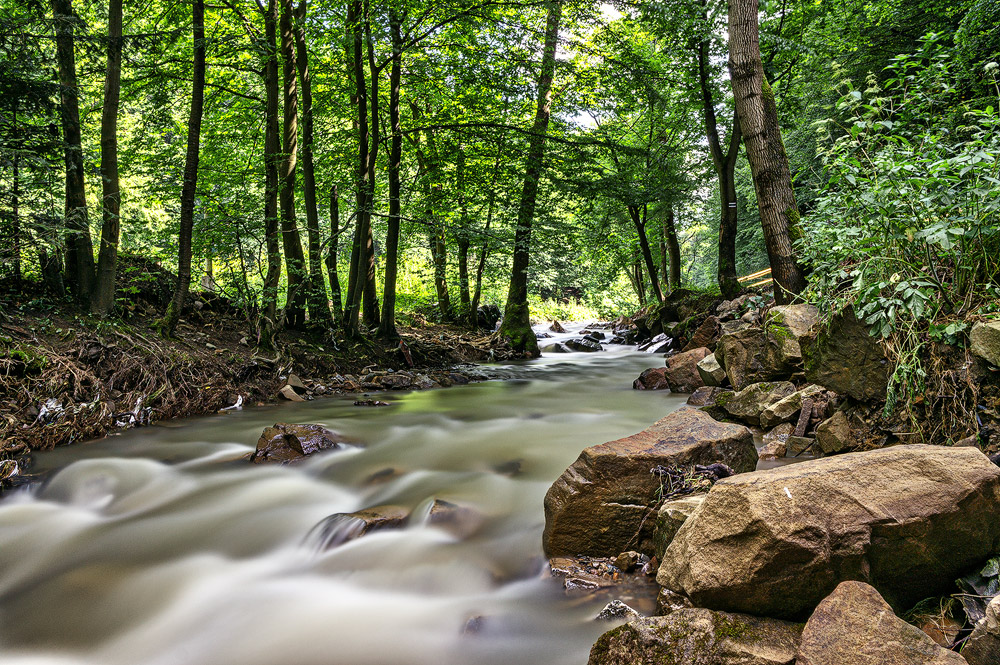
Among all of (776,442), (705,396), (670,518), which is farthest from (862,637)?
(705,396)

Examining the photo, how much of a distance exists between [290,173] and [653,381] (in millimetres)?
7500

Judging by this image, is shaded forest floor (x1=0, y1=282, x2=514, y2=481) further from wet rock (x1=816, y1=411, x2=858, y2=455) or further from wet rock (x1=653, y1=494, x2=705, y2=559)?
wet rock (x1=816, y1=411, x2=858, y2=455)

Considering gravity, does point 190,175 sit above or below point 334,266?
above

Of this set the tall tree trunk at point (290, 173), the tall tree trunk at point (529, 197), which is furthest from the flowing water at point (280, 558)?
the tall tree trunk at point (529, 197)

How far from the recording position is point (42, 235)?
6324mm

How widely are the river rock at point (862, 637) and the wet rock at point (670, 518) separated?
82 centimetres

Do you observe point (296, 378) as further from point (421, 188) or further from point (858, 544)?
point (858, 544)

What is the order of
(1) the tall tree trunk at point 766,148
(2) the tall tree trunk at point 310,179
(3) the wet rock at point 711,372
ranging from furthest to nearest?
(2) the tall tree trunk at point 310,179 < (3) the wet rock at point 711,372 < (1) the tall tree trunk at point 766,148

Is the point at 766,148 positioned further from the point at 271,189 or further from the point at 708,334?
the point at 271,189

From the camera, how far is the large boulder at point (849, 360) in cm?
403

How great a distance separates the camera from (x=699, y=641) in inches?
80.2

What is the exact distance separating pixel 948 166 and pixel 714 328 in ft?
21.7

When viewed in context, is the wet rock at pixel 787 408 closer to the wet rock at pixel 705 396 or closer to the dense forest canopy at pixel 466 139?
the dense forest canopy at pixel 466 139

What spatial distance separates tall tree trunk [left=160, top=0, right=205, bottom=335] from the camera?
24.6ft
